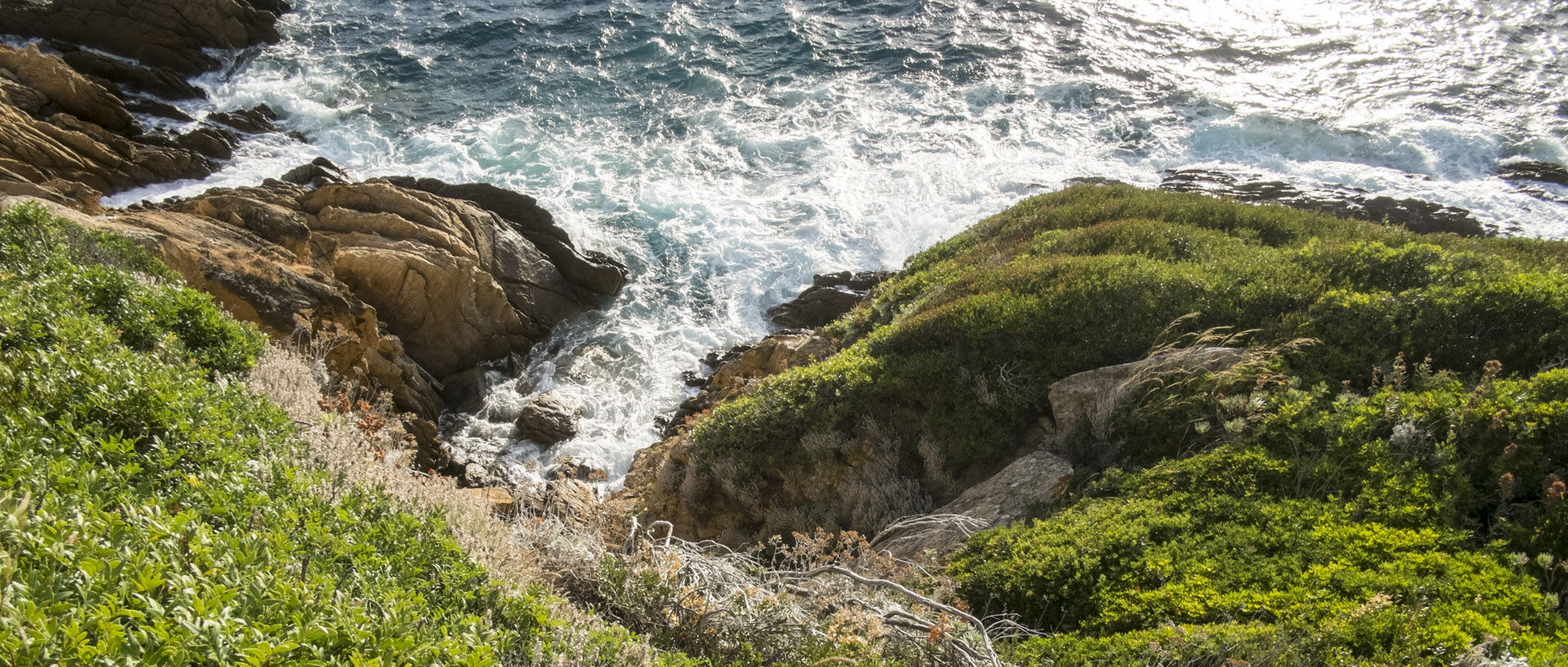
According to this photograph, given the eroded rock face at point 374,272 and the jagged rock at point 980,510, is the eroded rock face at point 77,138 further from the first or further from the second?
the jagged rock at point 980,510

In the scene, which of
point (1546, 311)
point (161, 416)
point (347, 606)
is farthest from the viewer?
point (1546, 311)

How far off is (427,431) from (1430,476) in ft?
36.2

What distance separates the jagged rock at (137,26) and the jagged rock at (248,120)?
3.47m

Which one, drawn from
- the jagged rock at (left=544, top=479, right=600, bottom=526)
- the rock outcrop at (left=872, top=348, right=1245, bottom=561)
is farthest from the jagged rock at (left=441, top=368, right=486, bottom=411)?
the rock outcrop at (left=872, top=348, right=1245, bottom=561)

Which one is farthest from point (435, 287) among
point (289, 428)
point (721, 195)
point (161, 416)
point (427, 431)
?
point (161, 416)

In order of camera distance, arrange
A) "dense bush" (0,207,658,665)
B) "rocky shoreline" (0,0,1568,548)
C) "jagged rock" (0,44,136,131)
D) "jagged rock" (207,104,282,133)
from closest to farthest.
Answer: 1. "dense bush" (0,207,658,665)
2. "rocky shoreline" (0,0,1568,548)
3. "jagged rock" (0,44,136,131)
4. "jagged rock" (207,104,282,133)

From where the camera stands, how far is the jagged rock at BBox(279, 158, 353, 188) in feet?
52.7

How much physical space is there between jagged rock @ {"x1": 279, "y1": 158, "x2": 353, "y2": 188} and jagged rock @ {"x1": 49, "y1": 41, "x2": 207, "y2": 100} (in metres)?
6.75

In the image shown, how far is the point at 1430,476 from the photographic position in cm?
494

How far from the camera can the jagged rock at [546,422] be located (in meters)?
12.3

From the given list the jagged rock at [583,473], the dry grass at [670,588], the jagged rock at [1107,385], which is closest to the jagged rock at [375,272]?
the jagged rock at [583,473]

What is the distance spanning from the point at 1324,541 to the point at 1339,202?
13.7m

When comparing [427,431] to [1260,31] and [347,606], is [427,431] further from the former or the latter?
[1260,31]

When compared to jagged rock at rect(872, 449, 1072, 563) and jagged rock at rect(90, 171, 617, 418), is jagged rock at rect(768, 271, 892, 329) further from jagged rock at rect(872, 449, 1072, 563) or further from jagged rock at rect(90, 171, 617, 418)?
jagged rock at rect(872, 449, 1072, 563)
